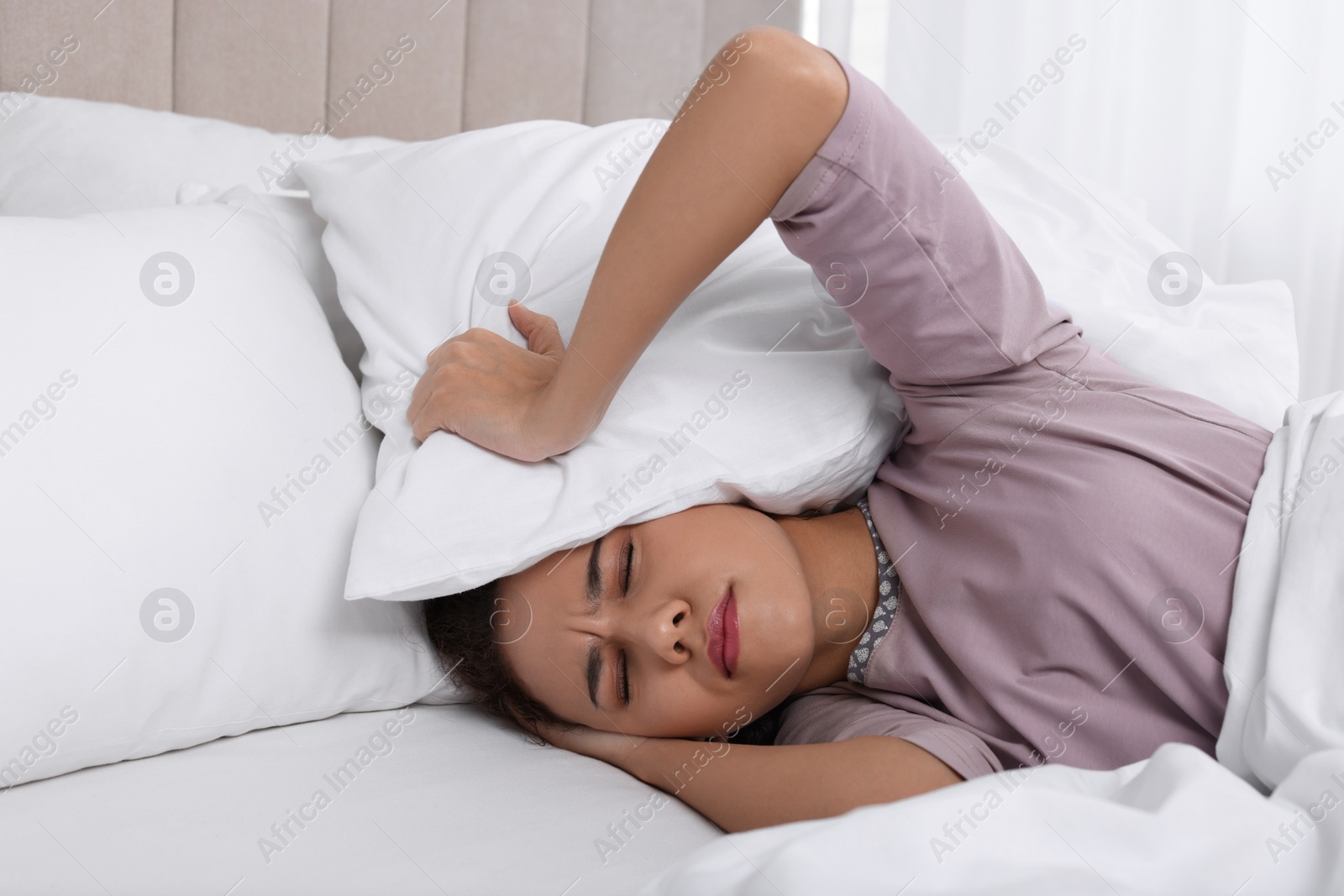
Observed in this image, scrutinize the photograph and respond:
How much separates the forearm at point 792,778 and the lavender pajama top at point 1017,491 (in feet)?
0.10

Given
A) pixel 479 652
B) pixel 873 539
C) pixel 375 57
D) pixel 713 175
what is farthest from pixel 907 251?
pixel 375 57

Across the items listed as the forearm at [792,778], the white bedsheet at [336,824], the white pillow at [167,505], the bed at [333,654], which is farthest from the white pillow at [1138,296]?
the white pillow at [167,505]

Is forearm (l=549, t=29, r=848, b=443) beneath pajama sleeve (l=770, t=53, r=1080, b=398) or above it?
above

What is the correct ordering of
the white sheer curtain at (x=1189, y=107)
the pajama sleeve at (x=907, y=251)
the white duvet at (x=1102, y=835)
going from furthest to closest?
1. the white sheer curtain at (x=1189, y=107)
2. the pajama sleeve at (x=907, y=251)
3. the white duvet at (x=1102, y=835)

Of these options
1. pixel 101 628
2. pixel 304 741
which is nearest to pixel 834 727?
pixel 304 741

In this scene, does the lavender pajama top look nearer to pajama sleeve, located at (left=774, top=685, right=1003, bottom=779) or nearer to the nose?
pajama sleeve, located at (left=774, top=685, right=1003, bottom=779)

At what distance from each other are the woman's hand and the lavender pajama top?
0.27 m

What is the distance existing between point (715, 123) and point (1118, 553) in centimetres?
50

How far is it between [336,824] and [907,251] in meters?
0.65

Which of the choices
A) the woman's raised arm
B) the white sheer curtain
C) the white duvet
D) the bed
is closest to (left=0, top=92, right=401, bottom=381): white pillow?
the bed

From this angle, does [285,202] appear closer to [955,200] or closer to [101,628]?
[101,628]

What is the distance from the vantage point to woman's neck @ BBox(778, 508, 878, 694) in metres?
0.98

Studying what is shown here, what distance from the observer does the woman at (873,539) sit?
794 millimetres

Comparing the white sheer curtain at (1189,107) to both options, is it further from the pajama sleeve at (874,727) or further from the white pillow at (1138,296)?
the pajama sleeve at (874,727)
